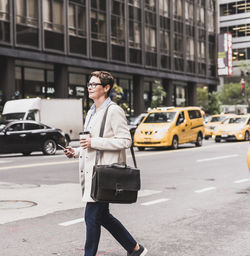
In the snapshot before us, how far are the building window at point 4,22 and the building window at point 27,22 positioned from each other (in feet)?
2.65

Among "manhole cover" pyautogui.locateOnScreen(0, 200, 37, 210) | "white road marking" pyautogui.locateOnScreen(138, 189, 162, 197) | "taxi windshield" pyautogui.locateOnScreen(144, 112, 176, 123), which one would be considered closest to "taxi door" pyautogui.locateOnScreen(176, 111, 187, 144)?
"taxi windshield" pyautogui.locateOnScreen(144, 112, 176, 123)

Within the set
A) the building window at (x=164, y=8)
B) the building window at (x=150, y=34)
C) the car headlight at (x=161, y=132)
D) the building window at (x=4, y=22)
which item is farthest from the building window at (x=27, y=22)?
the building window at (x=164, y=8)

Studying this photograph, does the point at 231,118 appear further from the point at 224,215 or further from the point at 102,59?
the point at 224,215

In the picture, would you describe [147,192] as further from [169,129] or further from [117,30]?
[117,30]


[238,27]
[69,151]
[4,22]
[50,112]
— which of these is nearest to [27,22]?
[4,22]

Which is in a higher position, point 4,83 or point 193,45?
→ point 193,45

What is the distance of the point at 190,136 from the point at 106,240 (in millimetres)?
18848

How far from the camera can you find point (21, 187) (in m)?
10.6

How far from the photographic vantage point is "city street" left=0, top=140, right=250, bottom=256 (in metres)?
5.76

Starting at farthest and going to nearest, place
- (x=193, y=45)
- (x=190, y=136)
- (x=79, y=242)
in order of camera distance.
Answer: (x=193, y=45) < (x=190, y=136) < (x=79, y=242)

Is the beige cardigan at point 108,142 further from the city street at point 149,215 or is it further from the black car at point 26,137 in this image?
the black car at point 26,137

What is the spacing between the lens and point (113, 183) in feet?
14.7

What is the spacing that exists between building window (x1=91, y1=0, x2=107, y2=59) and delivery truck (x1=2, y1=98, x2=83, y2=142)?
11761mm

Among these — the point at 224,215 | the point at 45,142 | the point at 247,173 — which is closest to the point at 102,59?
the point at 45,142
